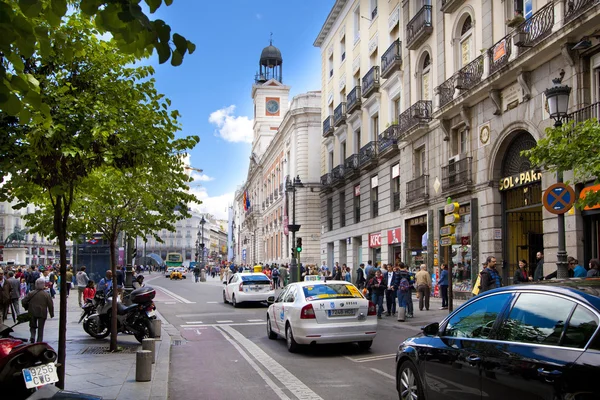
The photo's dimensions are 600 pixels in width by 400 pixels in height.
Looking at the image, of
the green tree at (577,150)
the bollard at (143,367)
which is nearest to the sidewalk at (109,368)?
the bollard at (143,367)

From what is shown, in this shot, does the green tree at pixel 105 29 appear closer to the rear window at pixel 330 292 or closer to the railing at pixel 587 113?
the rear window at pixel 330 292

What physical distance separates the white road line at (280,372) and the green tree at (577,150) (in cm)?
581

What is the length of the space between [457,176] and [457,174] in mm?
110

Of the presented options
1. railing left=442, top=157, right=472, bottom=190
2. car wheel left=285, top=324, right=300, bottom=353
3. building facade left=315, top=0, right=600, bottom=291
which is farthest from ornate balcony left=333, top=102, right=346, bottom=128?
car wheel left=285, top=324, right=300, bottom=353

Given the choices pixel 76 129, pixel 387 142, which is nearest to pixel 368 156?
pixel 387 142

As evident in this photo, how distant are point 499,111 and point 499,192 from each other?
2.79 meters

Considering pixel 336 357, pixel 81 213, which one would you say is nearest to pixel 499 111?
pixel 336 357

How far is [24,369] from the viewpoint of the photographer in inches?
197

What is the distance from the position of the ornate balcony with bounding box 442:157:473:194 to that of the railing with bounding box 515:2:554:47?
5327 mm

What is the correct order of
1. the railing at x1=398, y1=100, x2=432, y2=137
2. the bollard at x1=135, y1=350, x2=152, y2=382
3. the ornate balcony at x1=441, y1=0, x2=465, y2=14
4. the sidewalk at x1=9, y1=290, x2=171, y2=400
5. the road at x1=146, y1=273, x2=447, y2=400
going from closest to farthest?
1. the sidewalk at x1=9, y1=290, x2=171, y2=400
2. the road at x1=146, y1=273, x2=447, y2=400
3. the bollard at x1=135, y1=350, x2=152, y2=382
4. the ornate balcony at x1=441, y1=0, x2=465, y2=14
5. the railing at x1=398, y1=100, x2=432, y2=137

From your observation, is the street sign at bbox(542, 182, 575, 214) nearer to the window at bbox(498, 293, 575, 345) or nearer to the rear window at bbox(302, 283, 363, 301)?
the rear window at bbox(302, 283, 363, 301)

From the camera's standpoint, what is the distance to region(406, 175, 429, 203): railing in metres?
26.0

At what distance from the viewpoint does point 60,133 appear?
767 cm

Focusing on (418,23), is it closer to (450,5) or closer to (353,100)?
(450,5)
